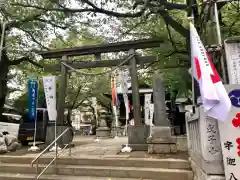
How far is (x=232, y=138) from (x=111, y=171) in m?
3.60

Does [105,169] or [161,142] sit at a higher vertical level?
[161,142]

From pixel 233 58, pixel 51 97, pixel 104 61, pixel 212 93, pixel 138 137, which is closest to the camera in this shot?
pixel 212 93

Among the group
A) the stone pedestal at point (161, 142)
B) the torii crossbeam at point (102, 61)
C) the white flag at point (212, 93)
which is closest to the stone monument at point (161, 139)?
the stone pedestal at point (161, 142)

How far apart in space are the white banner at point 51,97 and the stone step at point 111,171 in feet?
9.03

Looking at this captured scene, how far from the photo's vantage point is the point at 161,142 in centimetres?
772

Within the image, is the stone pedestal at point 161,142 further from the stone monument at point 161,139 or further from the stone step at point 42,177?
the stone step at point 42,177

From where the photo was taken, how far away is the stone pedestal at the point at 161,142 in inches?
303

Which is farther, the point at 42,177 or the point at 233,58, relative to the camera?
the point at 42,177

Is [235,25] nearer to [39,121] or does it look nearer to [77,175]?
[77,175]

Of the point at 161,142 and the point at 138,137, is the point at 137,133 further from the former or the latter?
the point at 161,142

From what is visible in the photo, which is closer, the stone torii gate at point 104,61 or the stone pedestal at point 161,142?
the stone pedestal at point 161,142

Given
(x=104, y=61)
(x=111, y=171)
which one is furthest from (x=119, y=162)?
(x=104, y=61)

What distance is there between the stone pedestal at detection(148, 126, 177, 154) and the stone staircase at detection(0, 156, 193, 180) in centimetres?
113

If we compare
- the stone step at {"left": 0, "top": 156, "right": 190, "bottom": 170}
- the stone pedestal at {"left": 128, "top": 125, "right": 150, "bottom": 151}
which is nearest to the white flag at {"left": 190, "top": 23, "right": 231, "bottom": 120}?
the stone step at {"left": 0, "top": 156, "right": 190, "bottom": 170}
